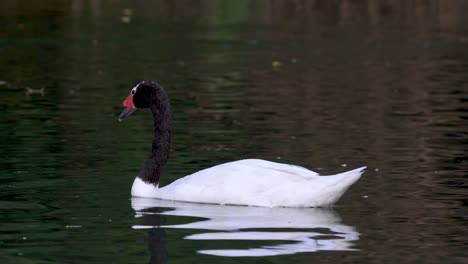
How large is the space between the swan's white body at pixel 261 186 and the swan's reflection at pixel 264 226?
8 centimetres

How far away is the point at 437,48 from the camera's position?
100ft

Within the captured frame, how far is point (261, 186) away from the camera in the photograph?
12008 mm

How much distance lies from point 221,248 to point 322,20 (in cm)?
2887

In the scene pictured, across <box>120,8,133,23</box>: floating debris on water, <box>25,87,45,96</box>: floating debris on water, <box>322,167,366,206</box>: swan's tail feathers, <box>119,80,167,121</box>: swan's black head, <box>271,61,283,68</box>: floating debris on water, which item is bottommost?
<box>120,8,133,23</box>: floating debris on water

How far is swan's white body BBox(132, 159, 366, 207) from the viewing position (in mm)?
11773

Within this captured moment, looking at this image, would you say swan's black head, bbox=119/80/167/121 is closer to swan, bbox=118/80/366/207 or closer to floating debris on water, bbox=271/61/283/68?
swan, bbox=118/80/366/207

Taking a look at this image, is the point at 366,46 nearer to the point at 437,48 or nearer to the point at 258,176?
the point at 437,48

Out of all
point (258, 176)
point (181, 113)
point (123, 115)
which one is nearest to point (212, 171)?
point (258, 176)

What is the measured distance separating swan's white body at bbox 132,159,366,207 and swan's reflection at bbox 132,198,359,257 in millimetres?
79

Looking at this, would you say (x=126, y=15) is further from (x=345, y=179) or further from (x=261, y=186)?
(x=345, y=179)

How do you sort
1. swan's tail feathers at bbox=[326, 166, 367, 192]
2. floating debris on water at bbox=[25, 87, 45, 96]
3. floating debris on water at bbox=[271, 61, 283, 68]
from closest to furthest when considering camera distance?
1. swan's tail feathers at bbox=[326, 166, 367, 192]
2. floating debris on water at bbox=[25, 87, 45, 96]
3. floating debris on water at bbox=[271, 61, 283, 68]

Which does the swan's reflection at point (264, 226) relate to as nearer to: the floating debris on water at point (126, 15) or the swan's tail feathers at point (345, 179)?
the swan's tail feathers at point (345, 179)

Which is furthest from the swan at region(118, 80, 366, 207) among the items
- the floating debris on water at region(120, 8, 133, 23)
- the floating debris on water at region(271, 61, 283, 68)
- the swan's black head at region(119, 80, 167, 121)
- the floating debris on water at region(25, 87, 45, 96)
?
the floating debris on water at region(120, 8, 133, 23)

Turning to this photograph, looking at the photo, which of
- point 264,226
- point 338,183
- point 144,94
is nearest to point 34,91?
point 144,94
